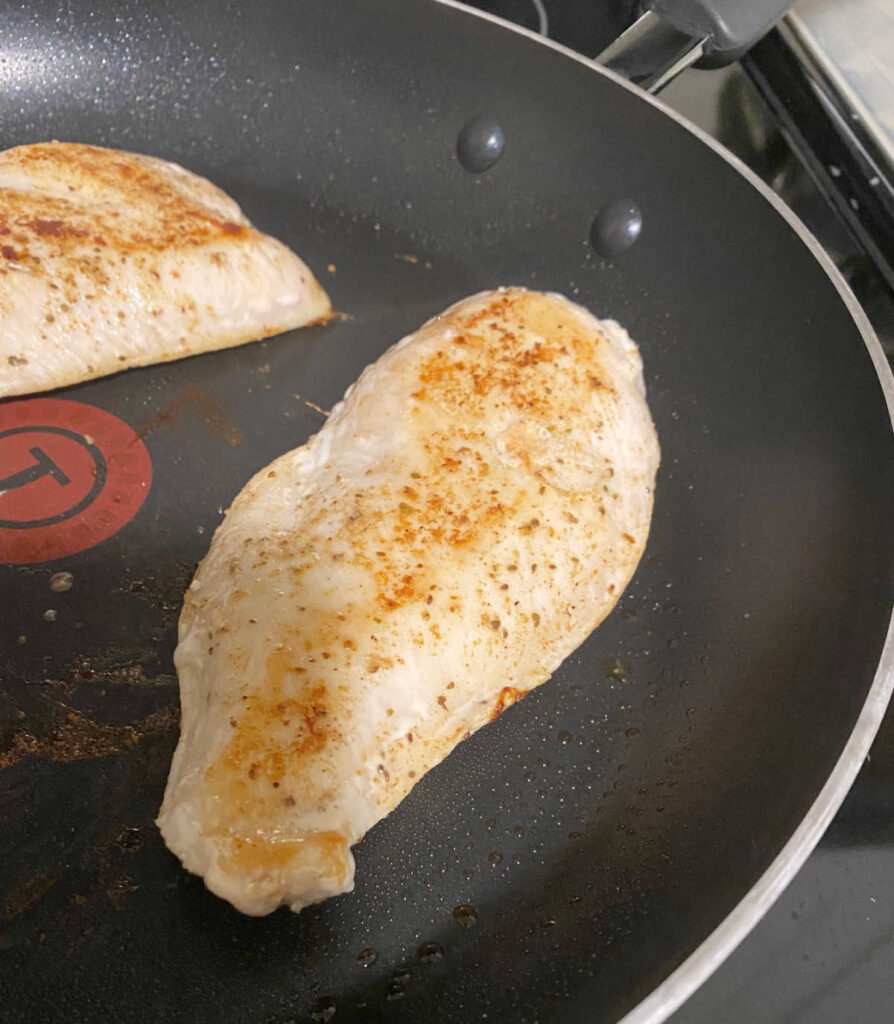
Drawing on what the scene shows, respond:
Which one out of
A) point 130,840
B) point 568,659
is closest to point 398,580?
point 568,659

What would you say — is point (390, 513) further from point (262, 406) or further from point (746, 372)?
point (746, 372)

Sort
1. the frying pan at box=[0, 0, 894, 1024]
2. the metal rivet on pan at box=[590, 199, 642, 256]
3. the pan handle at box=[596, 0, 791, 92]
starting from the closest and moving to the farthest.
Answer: the frying pan at box=[0, 0, 894, 1024] < the pan handle at box=[596, 0, 791, 92] < the metal rivet on pan at box=[590, 199, 642, 256]

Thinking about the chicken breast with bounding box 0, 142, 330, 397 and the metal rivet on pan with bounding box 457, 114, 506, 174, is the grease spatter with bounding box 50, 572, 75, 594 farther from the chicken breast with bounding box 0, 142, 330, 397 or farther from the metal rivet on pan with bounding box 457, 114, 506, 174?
the metal rivet on pan with bounding box 457, 114, 506, 174

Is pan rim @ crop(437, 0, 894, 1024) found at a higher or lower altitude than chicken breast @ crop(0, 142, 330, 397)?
higher

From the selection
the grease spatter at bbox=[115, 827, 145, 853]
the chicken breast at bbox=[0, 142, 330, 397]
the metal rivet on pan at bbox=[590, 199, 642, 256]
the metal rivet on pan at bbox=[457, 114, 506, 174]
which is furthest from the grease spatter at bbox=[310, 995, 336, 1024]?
the metal rivet on pan at bbox=[457, 114, 506, 174]

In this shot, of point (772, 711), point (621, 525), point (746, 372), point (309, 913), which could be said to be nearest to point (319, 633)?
point (309, 913)

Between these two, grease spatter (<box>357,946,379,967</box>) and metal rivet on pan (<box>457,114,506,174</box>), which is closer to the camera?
grease spatter (<box>357,946,379,967</box>)

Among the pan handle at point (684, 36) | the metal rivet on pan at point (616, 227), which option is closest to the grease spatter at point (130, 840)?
the metal rivet on pan at point (616, 227)
